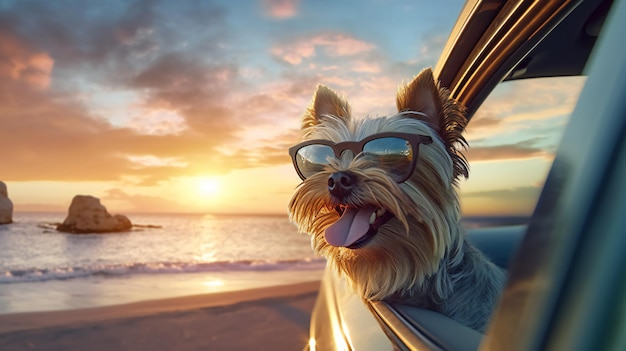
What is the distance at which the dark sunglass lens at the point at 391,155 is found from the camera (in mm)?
1930

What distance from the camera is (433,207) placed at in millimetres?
1981

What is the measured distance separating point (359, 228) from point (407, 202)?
0.77ft

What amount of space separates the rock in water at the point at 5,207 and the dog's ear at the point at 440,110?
3885cm

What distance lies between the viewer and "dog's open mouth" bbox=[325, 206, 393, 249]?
196 centimetres

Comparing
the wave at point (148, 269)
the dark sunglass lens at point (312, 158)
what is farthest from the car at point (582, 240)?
the wave at point (148, 269)

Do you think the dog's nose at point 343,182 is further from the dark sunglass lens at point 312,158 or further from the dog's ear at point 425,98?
the dog's ear at point 425,98

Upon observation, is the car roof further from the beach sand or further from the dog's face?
the beach sand

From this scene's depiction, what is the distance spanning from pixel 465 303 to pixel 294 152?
1.00 metres

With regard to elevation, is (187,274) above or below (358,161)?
below

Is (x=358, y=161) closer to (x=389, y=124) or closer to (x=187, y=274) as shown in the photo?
(x=389, y=124)

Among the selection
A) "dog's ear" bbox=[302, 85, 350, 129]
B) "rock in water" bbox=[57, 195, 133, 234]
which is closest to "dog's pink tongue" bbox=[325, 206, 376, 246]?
"dog's ear" bbox=[302, 85, 350, 129]

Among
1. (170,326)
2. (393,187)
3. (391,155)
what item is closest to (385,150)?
(391,155)

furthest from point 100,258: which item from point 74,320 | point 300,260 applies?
point 74,320

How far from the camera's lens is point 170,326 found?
765cm
